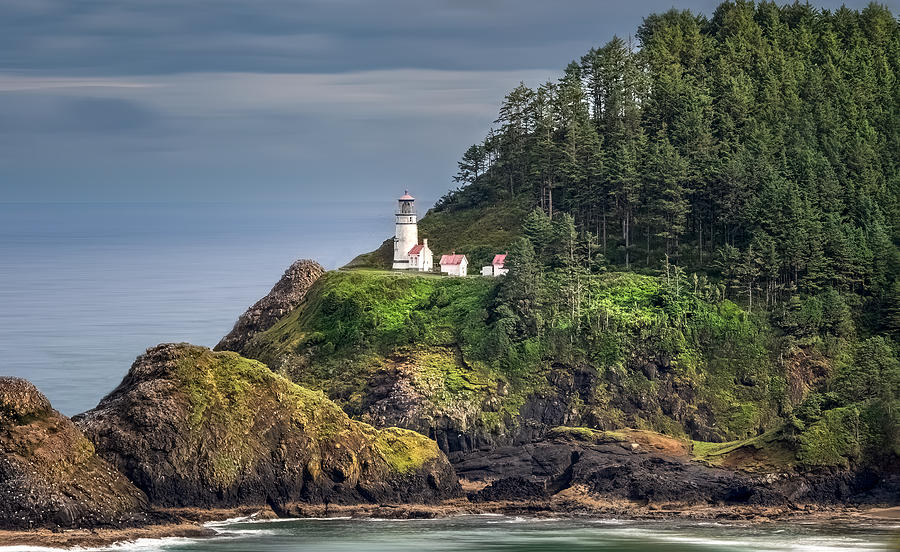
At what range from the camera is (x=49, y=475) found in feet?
318

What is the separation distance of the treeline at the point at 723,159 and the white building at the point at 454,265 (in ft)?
27.4

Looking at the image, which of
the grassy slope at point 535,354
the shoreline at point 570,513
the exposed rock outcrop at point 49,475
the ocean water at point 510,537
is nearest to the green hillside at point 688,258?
the grassy slope at point 535,354

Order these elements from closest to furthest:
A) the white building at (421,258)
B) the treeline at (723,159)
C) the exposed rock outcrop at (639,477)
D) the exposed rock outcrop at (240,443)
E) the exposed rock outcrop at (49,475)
A: the exposed rock outcrop at (49,475)
the exposed rock outcrop at (240,443)
the exposed rock outcrop at (639,477)
the treeline at (723,159)
the white building at (421,258)

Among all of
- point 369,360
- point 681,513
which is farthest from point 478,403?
point 681,513

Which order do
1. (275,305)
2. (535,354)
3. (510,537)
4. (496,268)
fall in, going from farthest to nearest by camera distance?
1. (275,305)
2. (496,268)
3. (535,354)
4. (510,537)

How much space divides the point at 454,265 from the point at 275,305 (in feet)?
41.5

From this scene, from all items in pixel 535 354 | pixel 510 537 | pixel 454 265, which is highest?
pixel 454 265

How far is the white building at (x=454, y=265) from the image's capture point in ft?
435

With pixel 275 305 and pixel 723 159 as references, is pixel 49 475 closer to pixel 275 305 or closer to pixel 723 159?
pixel 275 305

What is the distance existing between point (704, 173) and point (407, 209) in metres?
20.0

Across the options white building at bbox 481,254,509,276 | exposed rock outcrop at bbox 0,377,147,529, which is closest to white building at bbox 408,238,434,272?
white building at bbox 481,254,509,276

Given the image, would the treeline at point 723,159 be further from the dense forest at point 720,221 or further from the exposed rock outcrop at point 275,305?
the exposed rock outcrop at point 275,305

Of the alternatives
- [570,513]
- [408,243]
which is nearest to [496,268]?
[408,243]

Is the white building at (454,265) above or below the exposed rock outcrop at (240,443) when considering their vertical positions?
above
